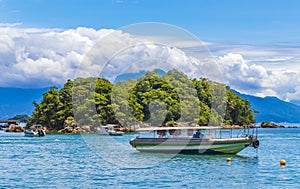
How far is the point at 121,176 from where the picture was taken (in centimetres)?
3503

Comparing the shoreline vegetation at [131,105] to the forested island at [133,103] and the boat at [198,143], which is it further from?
the boat at [198,143]

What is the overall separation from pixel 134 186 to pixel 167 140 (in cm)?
1897

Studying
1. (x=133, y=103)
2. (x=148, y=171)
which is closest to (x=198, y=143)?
(x=148, y=171)

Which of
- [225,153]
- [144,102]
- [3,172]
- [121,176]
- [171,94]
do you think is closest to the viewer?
[121,176]

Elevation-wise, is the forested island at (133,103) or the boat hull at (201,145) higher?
the forested island at (133,103)

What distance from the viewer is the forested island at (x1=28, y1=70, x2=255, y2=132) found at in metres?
99.5

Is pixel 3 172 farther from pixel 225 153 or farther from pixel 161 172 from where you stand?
pixel 225 153

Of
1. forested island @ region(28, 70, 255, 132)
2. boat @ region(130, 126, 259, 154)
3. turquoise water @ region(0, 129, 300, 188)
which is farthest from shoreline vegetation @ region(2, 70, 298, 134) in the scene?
turquoise water @ region(0, 129, 300, 188)

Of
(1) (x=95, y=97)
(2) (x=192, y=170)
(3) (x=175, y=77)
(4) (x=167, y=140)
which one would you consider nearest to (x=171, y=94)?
(3) (x=175, y=77)

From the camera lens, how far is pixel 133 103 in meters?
96.2

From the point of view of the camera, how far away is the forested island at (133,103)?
326 feet

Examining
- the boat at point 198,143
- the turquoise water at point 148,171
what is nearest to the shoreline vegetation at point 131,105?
the boat at point 198,143

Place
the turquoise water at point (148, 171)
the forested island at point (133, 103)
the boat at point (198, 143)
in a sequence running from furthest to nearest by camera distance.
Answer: the forested island at point (133, 103)
the boat at point (198, 143)
the turquoise water at point (148, 171)

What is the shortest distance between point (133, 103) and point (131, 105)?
396 centimetres
